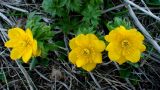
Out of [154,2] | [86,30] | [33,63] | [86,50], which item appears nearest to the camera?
[86,50]

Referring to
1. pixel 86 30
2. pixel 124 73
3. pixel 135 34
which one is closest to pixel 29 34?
pixel 86 30

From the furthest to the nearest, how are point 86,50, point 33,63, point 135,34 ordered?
1. point 33,63
2. point 86,50
3. point 135,34

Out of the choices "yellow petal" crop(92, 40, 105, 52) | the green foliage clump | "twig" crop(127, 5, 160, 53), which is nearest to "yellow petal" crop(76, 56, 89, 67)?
"yellow petal" crop(92, 40, 105, 52)

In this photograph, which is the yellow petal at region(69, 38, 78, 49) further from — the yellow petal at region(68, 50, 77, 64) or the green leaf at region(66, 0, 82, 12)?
the green leaf at region(66, 0, 82, 12)

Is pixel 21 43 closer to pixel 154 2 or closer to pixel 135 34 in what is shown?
pixel 135 34

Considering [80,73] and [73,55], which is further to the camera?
[80,73]

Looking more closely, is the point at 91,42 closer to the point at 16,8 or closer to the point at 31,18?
the point at 31,18
